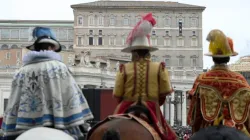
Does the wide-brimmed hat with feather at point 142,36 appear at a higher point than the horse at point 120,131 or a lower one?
higher

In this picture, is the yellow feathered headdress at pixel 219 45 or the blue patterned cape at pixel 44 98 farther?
the yellow feathered headdress at pixel 219 45

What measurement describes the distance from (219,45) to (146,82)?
781mm

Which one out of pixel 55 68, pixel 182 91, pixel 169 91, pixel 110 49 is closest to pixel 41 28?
pixel 55 68

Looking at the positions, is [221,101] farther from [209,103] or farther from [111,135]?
[111,135]

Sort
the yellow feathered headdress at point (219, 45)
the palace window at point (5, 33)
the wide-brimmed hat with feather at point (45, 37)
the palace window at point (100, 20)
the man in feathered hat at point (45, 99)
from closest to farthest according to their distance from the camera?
the man in feathered hat at point (45, 99) → the wide-brimmed hat with feather at point (45, 37) → the yellow feathered headdress at point (219, 45) → the palace window at point (100, 20) → the palace window at point (5, 33)

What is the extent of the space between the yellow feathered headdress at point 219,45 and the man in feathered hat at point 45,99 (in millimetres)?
1419

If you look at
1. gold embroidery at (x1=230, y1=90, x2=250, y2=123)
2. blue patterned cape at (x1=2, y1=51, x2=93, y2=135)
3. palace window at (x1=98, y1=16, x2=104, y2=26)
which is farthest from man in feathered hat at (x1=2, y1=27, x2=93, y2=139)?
palace window at (x1=98, y1=16, x2=104, y2=26)

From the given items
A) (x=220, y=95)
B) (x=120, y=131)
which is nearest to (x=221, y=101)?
(x=220, y=95)

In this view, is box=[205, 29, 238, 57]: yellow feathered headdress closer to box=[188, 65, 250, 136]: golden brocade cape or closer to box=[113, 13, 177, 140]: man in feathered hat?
box=[188, 65, 250, 136]: golden brocade cape

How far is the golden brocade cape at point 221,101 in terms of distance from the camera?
240 inches

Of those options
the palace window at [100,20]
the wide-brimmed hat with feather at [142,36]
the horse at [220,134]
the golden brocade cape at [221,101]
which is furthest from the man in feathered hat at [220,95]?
the palace window at [100,20]

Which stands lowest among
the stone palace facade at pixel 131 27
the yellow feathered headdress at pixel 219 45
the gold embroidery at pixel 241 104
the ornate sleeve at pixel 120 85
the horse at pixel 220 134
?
the horse at pixel 220 134

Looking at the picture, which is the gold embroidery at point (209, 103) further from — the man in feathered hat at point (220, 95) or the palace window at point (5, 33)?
the palace window at point (5, 33)

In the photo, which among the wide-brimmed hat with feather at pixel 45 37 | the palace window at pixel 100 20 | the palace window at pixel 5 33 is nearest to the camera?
the wide-brimmed hat with feather at pixel 45 37
